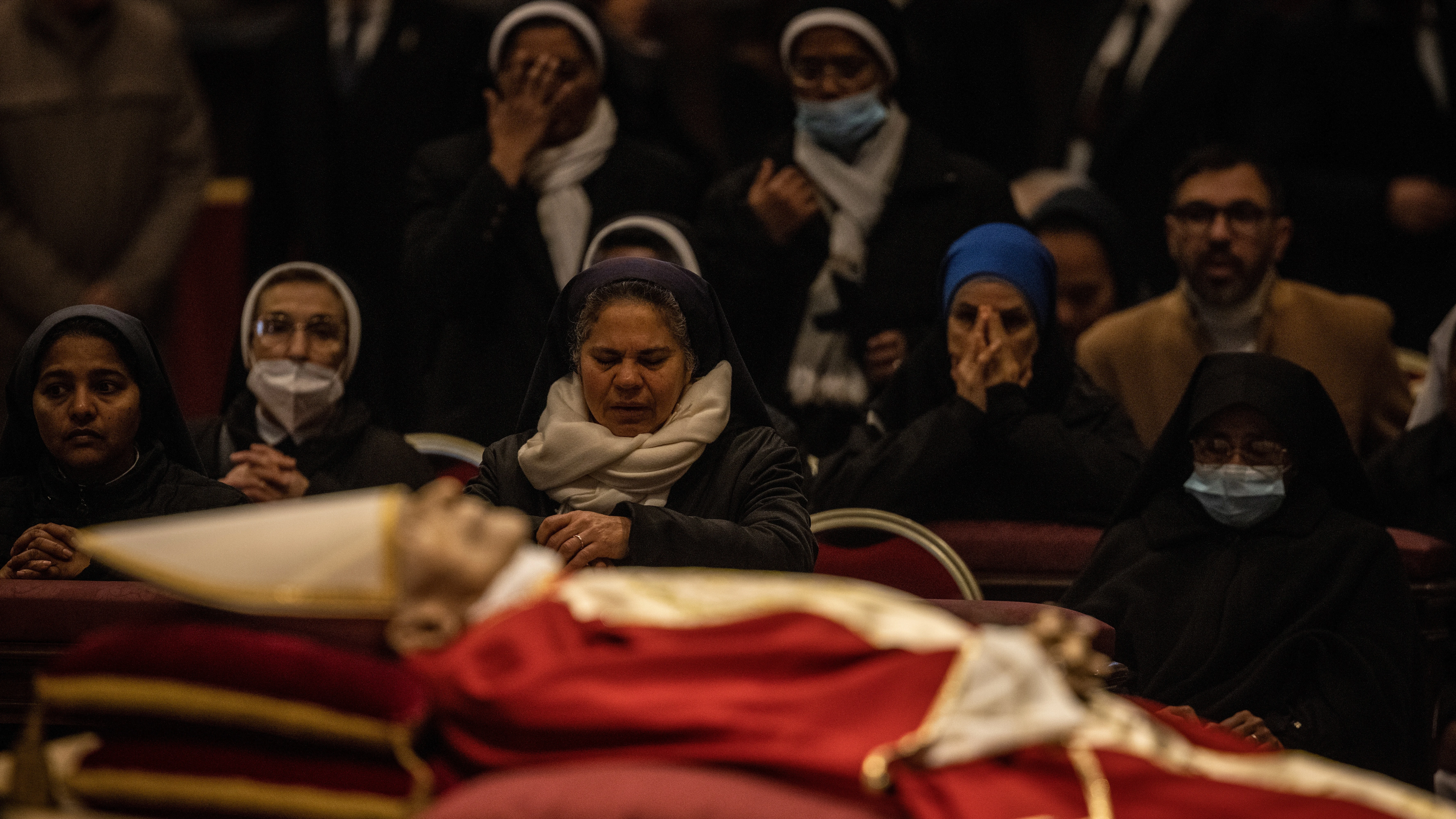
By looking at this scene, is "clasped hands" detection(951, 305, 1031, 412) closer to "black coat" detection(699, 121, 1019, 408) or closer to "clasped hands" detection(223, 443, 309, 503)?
"black coat" detection(699, 121, 1019, 408)

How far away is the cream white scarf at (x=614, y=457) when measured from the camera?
393cm

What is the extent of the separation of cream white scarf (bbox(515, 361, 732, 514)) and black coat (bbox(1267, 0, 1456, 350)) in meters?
2.96

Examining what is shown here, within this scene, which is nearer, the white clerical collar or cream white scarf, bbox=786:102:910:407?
cream white scarf, bbox=786:102:910:407

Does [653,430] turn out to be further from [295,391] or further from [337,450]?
[295,391]

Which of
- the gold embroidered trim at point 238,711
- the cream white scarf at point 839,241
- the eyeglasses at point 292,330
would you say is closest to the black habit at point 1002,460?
the cream white scarf at point 839,241

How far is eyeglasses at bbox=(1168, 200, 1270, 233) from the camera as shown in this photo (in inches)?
209

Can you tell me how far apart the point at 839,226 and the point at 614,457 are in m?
1.70

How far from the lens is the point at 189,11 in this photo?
8.41m

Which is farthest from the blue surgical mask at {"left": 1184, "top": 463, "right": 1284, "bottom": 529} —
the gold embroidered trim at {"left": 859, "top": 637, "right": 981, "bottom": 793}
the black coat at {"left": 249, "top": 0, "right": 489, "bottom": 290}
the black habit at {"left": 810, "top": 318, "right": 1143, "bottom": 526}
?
the black coat at {"left": 249, "top": 0, "right": 489, "bottom": 290}

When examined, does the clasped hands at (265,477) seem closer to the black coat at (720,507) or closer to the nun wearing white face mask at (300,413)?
the nun wearing white face mask at (300,413)

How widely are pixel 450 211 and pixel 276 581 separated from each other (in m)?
2.71

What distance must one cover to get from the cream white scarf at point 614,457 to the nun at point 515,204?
3.96ft

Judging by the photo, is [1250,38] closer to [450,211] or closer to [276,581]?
[450,211]

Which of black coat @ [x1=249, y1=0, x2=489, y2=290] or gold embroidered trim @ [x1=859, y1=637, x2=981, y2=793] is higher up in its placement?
black coat @ [x1=249, y1=0, x2=489, y2=290]
